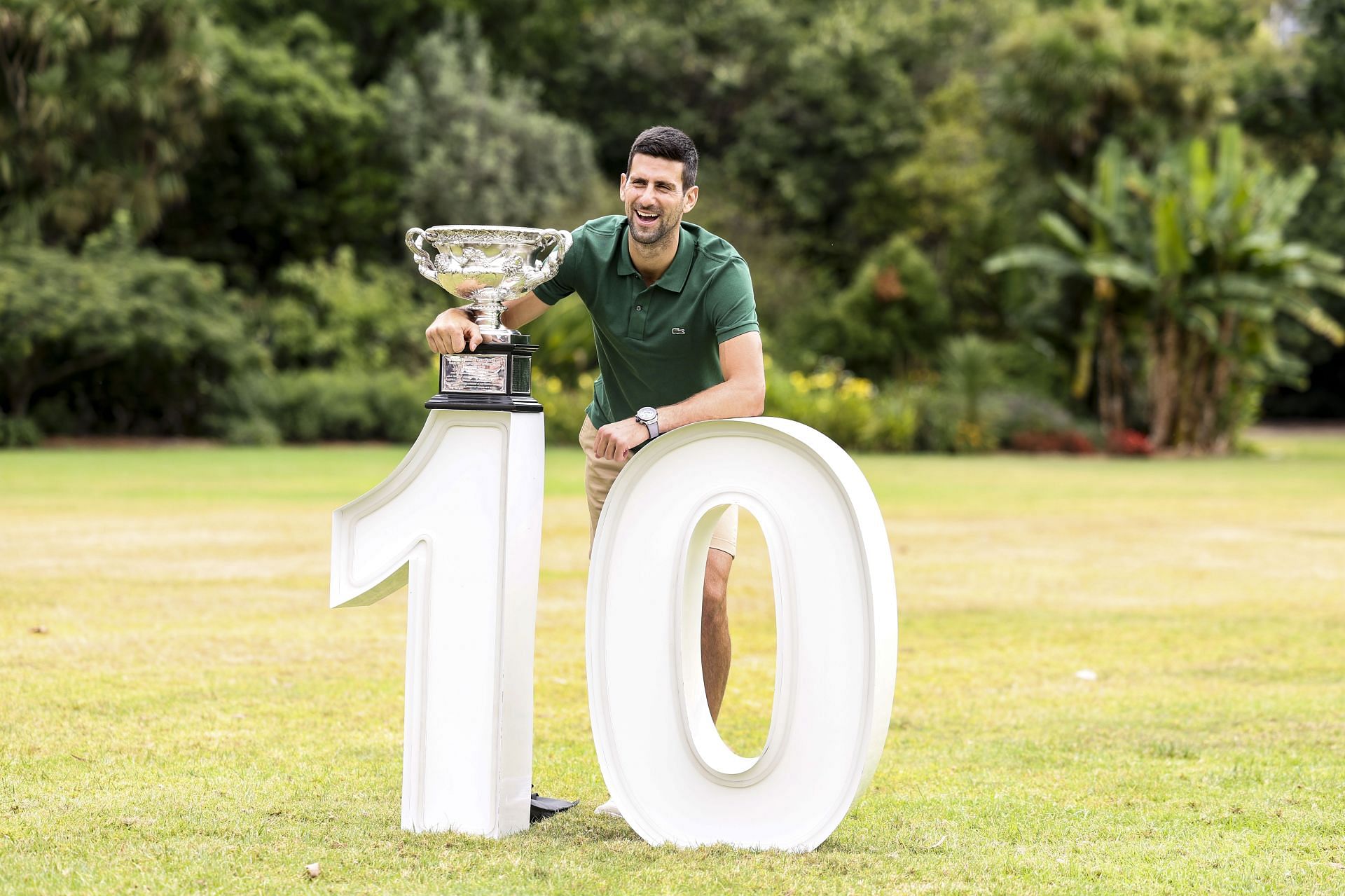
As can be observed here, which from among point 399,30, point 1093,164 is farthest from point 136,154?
point 1093,164

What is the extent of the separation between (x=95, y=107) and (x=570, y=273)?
23685mm

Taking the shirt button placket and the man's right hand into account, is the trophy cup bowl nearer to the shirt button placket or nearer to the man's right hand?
the man's right hand

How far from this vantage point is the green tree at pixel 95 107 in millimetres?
25047

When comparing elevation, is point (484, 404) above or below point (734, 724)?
above

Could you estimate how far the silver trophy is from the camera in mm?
4211

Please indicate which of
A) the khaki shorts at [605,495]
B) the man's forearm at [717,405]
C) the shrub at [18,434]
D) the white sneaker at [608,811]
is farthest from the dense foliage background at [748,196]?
the man's forearm at [717,405]

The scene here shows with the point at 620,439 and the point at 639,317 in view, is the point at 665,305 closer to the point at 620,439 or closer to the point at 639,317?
the point at 639,317

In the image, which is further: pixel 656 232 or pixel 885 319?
pixel 885 319

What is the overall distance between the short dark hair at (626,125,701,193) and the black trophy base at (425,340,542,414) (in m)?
0.65

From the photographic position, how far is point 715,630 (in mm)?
4766

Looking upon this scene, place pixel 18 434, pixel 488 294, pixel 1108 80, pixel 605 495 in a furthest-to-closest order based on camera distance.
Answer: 1. pixel 1108 80
2. pixel 18 434
3. pixel 605 495
4. pixel 488 294

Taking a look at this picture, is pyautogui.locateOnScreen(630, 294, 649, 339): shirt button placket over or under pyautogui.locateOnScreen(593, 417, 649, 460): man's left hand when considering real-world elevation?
over

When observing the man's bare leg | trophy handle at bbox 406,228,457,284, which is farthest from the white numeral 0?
trophy handle at bbox 406,228,457,284

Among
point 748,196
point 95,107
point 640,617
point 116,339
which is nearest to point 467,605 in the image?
point 640,617
